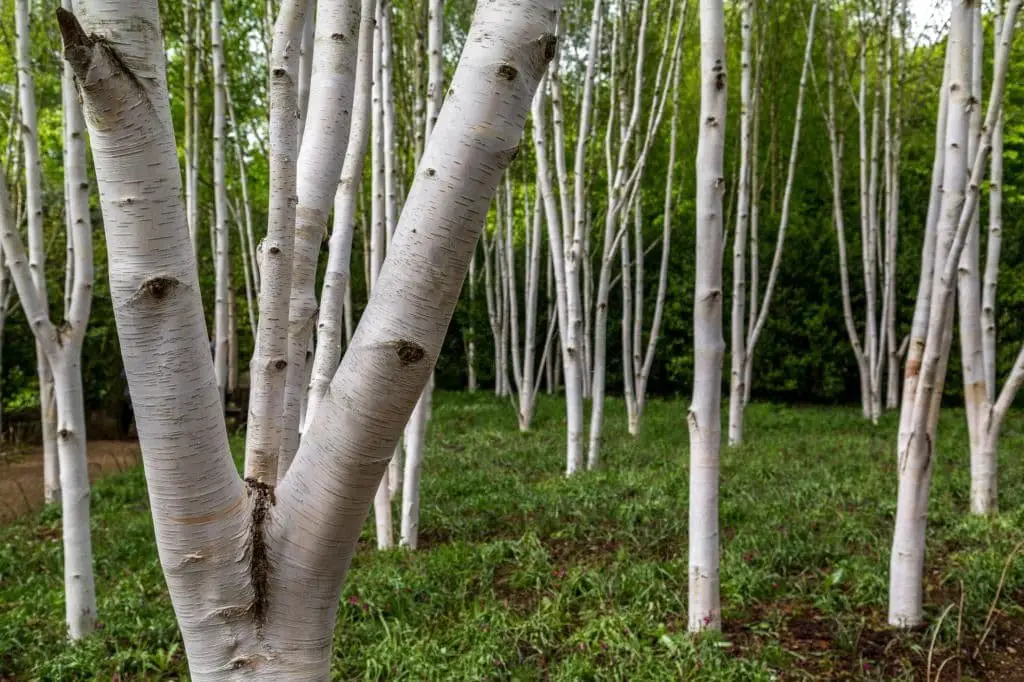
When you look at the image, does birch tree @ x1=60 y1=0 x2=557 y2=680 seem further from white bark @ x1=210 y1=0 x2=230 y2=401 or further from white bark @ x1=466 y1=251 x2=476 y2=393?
white bark @ x1=466 y1=251 x2=476 y2=393

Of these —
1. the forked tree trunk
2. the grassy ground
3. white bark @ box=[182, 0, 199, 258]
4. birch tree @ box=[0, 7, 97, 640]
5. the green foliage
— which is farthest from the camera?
the green foliage

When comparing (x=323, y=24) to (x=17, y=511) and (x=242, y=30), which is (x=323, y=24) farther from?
(x=242, y=30)

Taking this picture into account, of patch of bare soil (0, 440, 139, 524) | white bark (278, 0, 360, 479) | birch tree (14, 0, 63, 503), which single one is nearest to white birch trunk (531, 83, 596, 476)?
birch tree (14, 0, 63, 503)

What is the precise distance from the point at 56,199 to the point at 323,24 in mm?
11814

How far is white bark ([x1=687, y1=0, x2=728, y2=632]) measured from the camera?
3.03 metres

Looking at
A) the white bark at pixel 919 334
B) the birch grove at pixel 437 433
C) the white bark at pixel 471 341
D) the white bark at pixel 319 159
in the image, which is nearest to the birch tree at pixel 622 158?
the birch grove at pixel 437 433

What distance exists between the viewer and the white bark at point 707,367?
303 cm

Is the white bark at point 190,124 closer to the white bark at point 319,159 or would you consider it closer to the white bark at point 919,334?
the white bark at point 319,159

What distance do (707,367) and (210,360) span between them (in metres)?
2.32

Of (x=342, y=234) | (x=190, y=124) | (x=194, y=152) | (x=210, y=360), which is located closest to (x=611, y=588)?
(x=342, y=234)

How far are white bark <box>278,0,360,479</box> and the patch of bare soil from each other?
6.10 m

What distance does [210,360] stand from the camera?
1.08m

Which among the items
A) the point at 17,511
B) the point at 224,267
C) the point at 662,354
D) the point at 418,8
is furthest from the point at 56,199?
the point at 662,354

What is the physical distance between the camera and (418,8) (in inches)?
229
